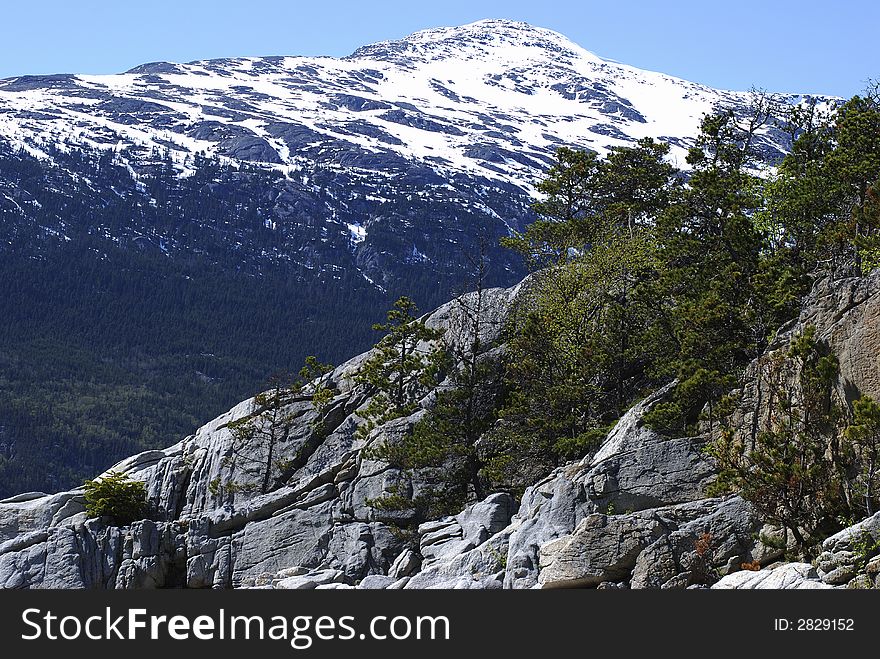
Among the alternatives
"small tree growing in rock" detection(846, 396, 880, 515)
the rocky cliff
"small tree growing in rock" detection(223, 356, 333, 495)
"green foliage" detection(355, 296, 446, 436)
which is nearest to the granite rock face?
the rocky cliff

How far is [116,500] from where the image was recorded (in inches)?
1905

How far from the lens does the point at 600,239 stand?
5172 centimetres

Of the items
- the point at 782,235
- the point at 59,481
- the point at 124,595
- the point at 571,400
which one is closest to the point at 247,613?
the point at 124,595

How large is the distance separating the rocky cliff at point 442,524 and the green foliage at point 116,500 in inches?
41.8

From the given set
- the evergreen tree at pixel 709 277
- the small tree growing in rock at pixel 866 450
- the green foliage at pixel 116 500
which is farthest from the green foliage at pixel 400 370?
the small tree growing in rock at pixel 866 450

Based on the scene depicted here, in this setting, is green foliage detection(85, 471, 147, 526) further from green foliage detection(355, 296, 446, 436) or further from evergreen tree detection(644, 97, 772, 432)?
evergreen tree detection(644, 97, 772, 432)

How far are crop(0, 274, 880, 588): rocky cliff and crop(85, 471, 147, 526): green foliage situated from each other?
106 cm

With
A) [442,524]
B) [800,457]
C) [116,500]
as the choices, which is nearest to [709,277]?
[442,524]

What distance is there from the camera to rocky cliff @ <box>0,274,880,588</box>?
23.6 metres

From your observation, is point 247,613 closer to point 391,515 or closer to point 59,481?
point 391,515

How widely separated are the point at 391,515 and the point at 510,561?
1475cm

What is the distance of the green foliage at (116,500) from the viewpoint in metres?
47.5

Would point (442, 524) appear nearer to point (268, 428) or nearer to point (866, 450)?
point (268, 428)

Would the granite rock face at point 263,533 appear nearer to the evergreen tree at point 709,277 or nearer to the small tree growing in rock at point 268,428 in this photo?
the small tree growing in rock at point 268,428
